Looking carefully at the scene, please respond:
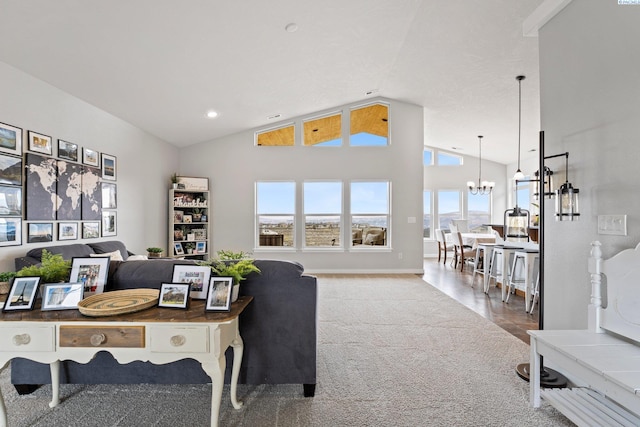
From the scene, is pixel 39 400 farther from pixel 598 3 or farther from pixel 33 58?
pixel 598 3

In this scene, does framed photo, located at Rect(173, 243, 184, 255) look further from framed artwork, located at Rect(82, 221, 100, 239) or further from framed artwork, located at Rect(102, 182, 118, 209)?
framed artwork, located at Rect(82, 221, 100, 239)

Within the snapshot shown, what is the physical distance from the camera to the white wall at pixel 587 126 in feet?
6.11

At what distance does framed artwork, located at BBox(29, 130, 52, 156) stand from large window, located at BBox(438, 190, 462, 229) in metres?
8.75

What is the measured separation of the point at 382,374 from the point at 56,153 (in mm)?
4185

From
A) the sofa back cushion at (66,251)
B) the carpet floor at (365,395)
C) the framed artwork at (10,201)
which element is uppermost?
the framed artwork at (10,201)

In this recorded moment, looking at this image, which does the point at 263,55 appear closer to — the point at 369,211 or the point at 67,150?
the point at 67,150

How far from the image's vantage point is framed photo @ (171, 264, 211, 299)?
1912 millimetres

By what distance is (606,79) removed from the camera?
6.58ft

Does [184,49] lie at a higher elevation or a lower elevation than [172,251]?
higher

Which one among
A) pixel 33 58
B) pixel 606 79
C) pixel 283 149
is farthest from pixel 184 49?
pixel 606 79

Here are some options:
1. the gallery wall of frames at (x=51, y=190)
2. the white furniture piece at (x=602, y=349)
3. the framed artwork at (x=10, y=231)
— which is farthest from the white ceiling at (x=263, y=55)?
the white furniture piece at (x=602, y=349)

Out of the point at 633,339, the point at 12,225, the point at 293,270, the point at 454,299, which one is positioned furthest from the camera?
the point at 454,299

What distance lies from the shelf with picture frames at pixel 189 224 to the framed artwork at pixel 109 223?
1.42m

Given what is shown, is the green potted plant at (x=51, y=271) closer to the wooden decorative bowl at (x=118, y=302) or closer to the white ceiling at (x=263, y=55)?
the wooden decorative bowl at (x=118, y=302)
